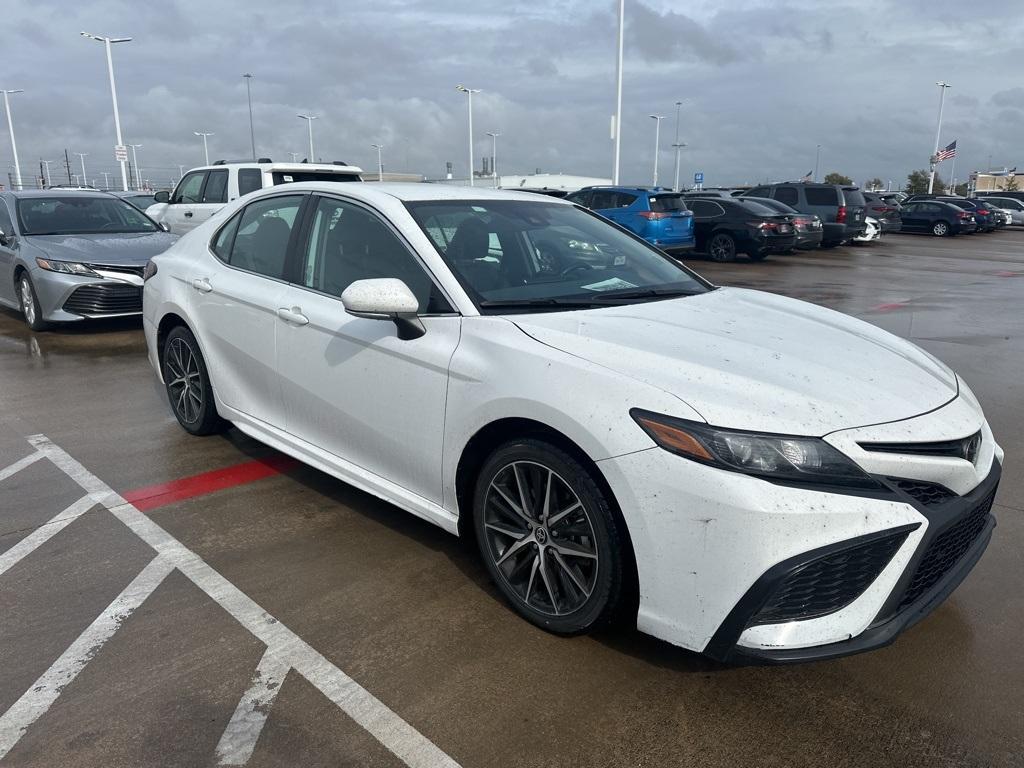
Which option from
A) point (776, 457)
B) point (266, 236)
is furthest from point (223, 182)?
point (776, 457)

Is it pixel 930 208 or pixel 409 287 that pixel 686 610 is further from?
pixel 930 208

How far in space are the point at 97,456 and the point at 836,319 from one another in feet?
14.2

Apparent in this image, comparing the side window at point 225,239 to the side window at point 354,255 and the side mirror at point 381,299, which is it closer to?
the side window at point 354,255

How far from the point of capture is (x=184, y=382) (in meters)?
5.18

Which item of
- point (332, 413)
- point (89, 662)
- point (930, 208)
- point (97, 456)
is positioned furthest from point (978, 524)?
point (930, 208)

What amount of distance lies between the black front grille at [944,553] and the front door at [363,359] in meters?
1.73

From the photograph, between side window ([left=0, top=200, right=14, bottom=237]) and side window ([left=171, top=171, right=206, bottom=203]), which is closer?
side window ([left=0, top=200, right=14, bottom=237])

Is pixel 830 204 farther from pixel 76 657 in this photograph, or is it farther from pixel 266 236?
pixel 76 657

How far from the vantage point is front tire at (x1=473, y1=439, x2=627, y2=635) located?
106 inches

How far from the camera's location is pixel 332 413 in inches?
148

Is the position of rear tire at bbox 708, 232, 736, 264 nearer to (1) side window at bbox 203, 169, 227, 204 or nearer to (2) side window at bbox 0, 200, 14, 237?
(1) side window at bbox 203, 169, 227, 204

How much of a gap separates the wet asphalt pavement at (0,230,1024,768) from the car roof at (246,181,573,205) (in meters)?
1.58

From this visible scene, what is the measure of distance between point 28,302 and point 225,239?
569 centimetres

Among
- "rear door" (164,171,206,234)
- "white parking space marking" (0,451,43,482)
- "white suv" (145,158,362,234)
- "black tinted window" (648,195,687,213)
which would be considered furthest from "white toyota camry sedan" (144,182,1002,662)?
"black tinted window" (648,195,687,213)
